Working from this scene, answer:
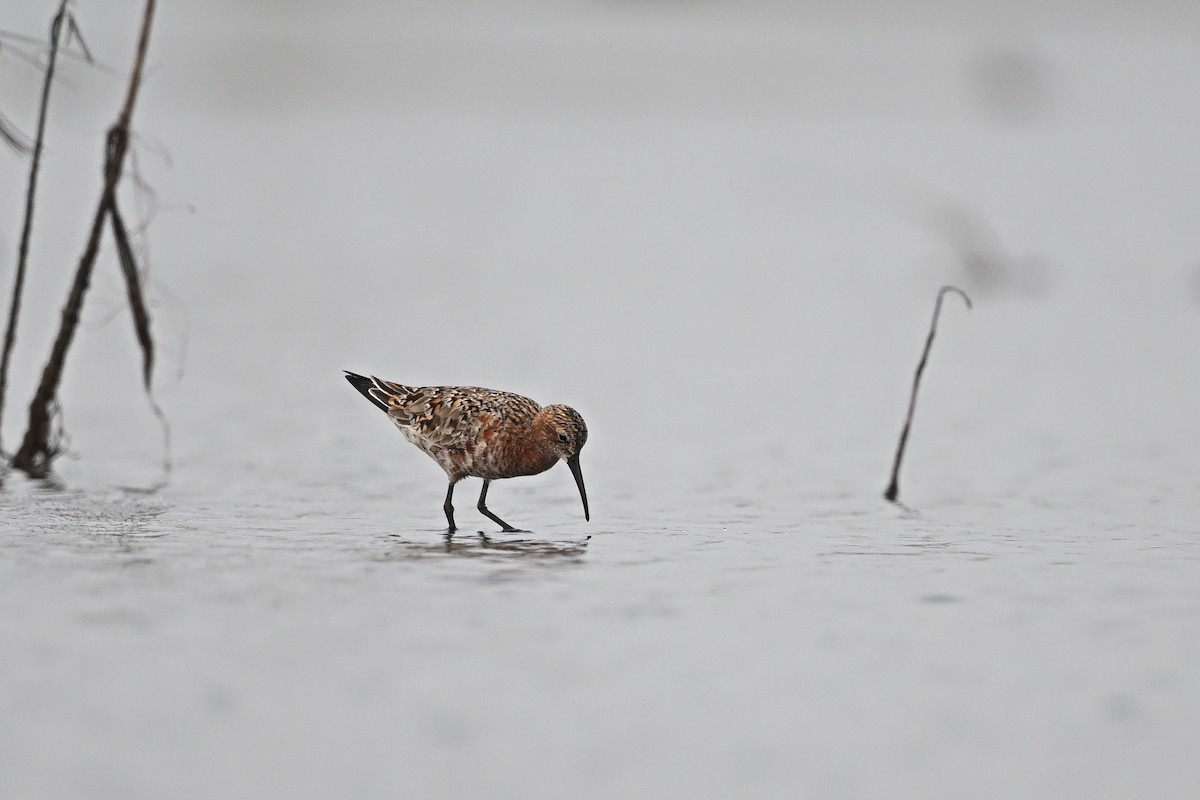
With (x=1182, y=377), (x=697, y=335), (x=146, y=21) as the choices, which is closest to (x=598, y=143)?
(x=697, y=335)

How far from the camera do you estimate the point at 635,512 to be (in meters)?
11.5

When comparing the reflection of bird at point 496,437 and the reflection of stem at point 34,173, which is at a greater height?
the reflection of stem at point 34,173

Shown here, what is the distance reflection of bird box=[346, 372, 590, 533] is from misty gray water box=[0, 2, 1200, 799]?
1.32ft

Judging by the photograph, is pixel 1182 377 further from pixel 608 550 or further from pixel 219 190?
pixel 219 190

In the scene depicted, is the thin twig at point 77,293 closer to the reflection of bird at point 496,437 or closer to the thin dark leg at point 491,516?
the reflection of bird at point 496,437

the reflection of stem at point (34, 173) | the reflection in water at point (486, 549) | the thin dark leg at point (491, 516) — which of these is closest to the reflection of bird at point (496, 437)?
the thin dark leg at point (491, 516)

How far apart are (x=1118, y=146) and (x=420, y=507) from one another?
3913 cm

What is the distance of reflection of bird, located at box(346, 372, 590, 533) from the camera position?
1073cm

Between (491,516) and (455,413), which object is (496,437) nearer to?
(455,413)

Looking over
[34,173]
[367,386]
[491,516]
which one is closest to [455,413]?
[491,516]

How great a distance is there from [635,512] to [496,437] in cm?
126

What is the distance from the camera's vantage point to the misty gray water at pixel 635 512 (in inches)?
251

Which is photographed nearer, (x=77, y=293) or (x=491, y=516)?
(x=491, y=516)

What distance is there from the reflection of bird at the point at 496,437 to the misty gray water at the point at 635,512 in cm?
40
